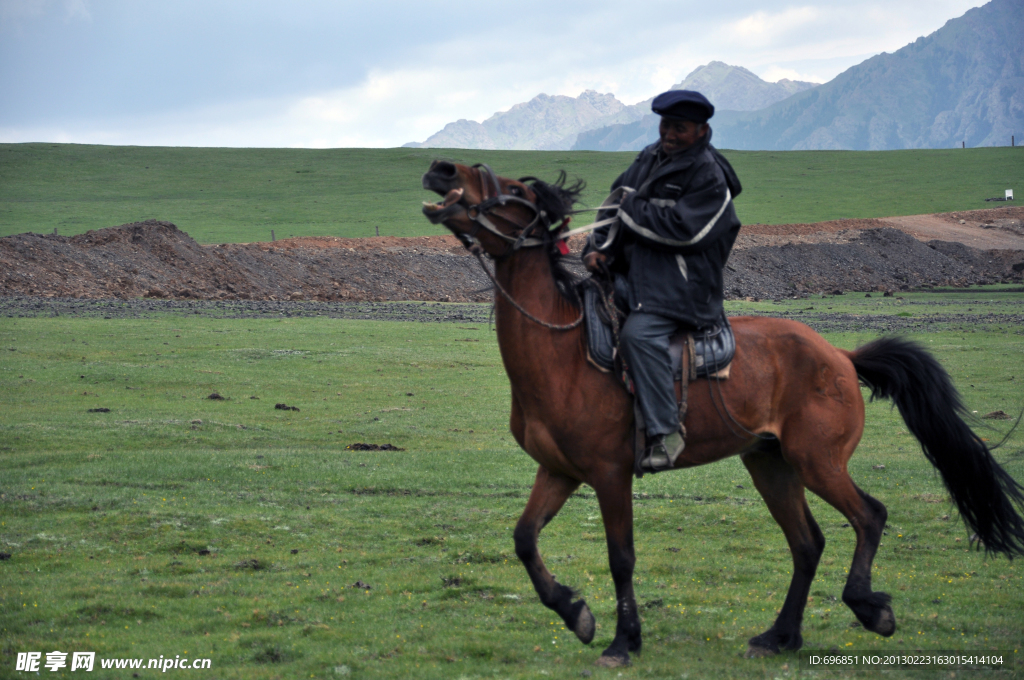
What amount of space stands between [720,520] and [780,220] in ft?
218

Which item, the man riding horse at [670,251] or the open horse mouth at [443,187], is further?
the man riding horse at [670,251]

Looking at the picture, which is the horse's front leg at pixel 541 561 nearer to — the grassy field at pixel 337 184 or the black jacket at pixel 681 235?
the black jacket at pixel 681 235

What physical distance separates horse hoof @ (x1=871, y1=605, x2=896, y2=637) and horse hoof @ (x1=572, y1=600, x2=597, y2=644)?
1.98m

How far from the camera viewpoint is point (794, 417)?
21.7ft

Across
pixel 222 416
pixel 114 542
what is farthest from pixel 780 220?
pixel 114 542

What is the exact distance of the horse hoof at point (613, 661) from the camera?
612 cm

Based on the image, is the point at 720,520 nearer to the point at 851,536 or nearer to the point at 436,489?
the point at 851,536

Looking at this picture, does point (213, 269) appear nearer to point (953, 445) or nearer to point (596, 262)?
point (596, 262)

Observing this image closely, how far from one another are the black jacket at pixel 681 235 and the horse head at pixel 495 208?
45 cm

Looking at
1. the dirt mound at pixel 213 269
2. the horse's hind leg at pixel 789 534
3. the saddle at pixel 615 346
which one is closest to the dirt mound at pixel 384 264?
the dirt mound at pixel 213 269

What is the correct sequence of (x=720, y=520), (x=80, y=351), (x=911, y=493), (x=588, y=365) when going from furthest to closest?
(x=80, y=351), (x=911, y=493), (x=720, y=520), (x=588, y=365)

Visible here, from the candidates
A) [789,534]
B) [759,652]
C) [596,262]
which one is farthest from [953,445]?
[596,262]

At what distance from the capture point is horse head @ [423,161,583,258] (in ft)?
19.5

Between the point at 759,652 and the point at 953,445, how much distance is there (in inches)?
93.3
